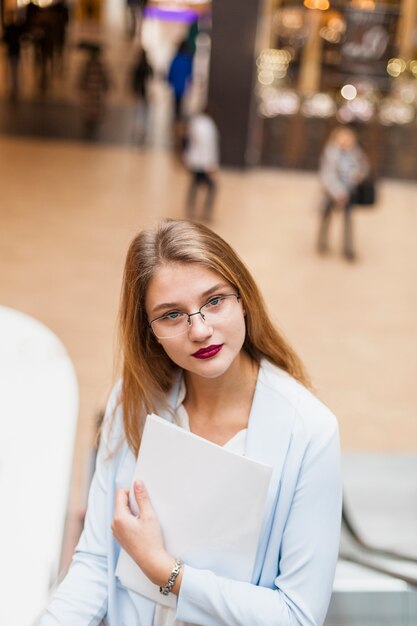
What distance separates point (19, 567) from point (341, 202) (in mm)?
7921

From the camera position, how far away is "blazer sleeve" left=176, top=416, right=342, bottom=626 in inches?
67.0

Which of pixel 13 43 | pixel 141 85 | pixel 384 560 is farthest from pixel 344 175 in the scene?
pixel 13 43

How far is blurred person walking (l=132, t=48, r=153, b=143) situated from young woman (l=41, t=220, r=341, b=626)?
12968 millimetres

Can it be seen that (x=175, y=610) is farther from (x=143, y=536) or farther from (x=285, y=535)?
(x=285, y=535)

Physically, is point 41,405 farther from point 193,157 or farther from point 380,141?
point 380,141

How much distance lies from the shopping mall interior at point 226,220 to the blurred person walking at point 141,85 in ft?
0.20

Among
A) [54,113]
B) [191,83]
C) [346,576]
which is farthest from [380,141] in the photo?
[346,576]

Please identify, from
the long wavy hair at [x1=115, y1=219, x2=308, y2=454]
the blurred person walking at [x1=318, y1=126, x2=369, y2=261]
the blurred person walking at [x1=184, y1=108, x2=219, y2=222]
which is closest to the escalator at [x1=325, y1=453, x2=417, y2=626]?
the long wavy hair at [x1=115, y1=219, x2=308, y2=454]

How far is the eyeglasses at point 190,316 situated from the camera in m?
1.72

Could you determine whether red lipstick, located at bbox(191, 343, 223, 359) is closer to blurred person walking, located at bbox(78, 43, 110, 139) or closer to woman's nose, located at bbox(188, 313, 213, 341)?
woman's nose, located at bbox(188, 313, 213, 341)

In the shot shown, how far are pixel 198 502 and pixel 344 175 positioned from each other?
796cm

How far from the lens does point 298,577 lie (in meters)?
1.71

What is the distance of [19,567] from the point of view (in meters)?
1.88

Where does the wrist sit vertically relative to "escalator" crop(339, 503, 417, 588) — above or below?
above
